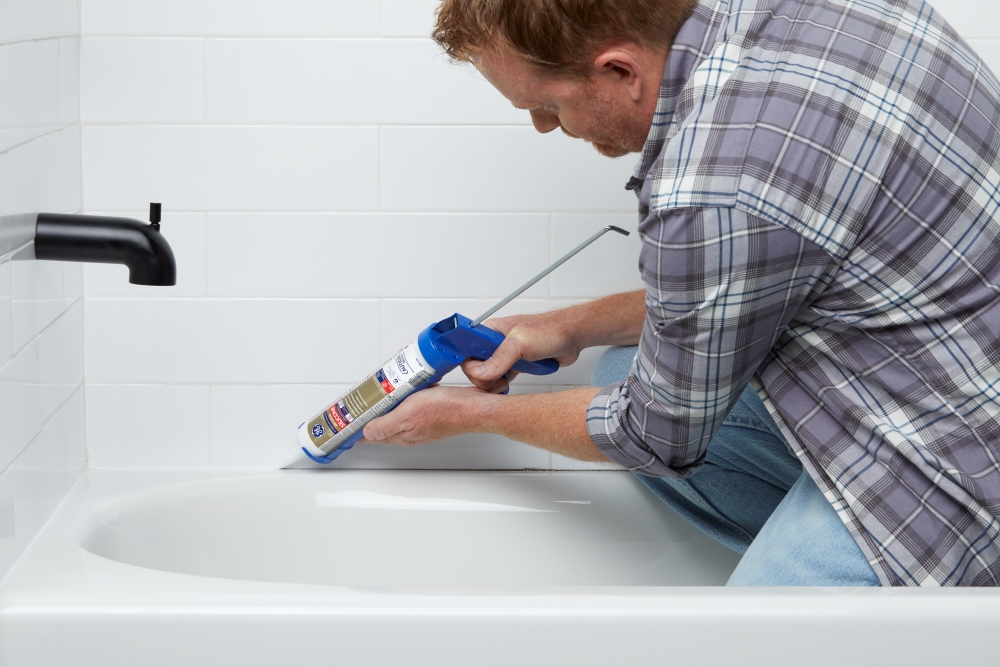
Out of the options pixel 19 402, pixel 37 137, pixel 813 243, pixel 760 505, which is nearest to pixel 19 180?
pixel 37 137

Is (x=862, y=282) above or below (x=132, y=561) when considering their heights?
above

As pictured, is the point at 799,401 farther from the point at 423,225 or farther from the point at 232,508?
the point at 232,508

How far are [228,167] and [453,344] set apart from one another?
0.39 meters

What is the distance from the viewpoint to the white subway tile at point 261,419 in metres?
1.28

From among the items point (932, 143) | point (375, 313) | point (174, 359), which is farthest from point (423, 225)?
point (932, 143)

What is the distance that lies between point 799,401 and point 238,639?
0.55 m

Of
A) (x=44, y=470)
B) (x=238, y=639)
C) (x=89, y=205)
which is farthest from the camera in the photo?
(x=89, y=205)

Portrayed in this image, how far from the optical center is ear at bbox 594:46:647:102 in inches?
33.8

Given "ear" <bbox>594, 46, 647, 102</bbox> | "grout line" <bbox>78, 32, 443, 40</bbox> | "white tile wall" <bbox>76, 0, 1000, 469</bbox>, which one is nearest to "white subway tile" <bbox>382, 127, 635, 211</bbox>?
"white tile wall" <bbox>76, 0, 1000, 469</bbox>

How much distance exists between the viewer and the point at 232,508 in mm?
1229

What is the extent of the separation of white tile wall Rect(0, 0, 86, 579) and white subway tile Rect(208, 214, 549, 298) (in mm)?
199

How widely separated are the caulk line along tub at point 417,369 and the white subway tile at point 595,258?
0.06m

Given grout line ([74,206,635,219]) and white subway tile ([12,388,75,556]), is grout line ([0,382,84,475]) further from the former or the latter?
grout line ([74,206,635,219])

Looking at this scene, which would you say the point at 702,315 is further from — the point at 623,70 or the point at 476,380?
the point at 476,380
